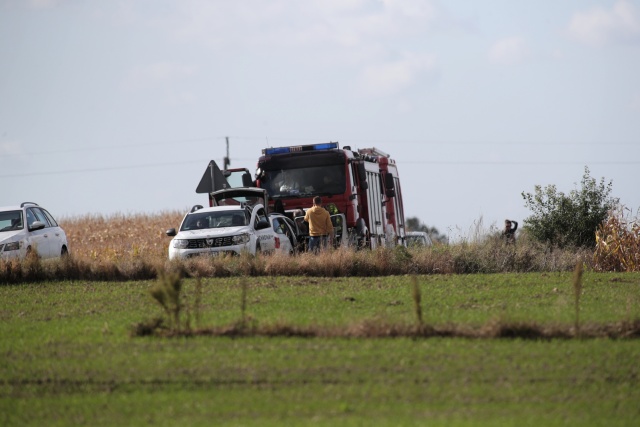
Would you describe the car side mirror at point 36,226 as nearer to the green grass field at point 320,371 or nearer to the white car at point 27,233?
the white car at point 27,233

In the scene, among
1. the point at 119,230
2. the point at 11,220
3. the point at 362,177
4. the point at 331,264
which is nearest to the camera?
the point at 331,264

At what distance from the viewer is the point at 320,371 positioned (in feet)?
40.1

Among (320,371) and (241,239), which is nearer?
(320,371)

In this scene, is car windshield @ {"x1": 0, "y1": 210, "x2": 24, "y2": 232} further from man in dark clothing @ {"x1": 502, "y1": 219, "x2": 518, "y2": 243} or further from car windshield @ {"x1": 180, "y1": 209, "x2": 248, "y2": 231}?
man in dark clothing @ {"x1": 502, "y1": 219, "x2": 518, "y2": 243}

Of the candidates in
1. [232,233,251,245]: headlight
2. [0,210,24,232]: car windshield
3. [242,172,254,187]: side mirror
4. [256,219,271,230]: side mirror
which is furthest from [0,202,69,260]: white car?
[242,172,254,187]: side mirror

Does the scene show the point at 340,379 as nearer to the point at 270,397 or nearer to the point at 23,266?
the point at 270,397

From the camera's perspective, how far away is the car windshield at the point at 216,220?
27.9 meters

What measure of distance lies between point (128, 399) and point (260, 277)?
1227 cm

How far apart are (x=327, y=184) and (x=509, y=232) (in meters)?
5.22

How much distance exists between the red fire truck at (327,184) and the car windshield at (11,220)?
695 cm

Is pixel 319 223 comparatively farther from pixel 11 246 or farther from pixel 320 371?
pixel 320 371

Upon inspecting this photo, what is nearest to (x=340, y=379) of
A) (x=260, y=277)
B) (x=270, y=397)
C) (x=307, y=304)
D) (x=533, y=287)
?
(x=270, y=397)

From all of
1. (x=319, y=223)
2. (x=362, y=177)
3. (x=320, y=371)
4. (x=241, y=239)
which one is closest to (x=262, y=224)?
(x=241, y=239)

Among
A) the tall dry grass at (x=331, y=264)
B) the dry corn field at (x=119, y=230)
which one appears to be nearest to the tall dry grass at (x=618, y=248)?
the tall dry grass at (x=331, y=264)
